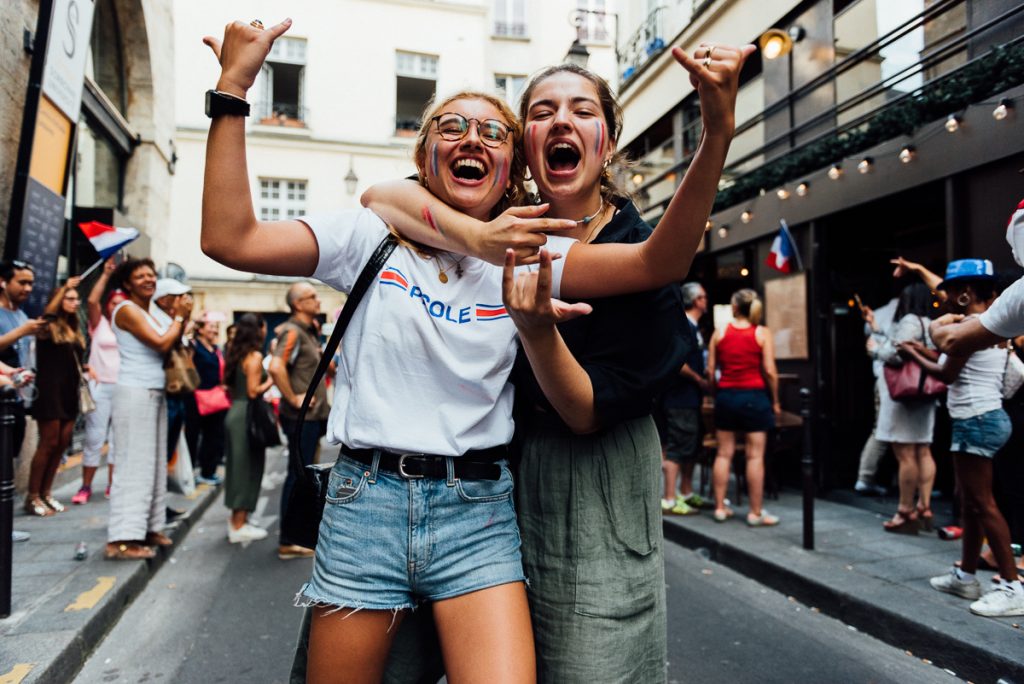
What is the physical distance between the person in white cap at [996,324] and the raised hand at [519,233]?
1956 millimetres

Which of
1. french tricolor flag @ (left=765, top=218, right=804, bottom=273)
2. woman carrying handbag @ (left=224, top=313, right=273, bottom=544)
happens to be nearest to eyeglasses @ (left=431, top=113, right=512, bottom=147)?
woman carrying handbag @ (left=224, top=313, right=273, bottom=544)

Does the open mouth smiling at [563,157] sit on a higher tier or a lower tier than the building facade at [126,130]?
lower

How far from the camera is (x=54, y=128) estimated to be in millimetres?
6527

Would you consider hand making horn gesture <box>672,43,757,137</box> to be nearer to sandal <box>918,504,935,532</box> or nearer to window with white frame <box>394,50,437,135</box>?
sandal <box>918,504,935,532</box>

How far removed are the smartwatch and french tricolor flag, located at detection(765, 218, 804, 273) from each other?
291 inches

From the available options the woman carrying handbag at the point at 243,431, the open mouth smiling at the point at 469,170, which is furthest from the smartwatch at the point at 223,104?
the woman carrying handbag at the point at 243,431

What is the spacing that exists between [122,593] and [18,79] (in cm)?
497

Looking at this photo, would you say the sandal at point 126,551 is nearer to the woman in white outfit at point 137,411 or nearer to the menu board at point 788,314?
the woman in white outfit at point 137,411

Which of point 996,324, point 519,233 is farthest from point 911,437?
point 519,233

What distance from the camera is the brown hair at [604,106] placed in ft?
5.96

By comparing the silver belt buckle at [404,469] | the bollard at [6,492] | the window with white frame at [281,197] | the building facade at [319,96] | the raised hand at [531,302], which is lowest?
the bollard at [6,492]

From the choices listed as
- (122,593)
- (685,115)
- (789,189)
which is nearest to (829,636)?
(122,593)

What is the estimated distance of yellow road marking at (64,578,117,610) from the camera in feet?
12.3

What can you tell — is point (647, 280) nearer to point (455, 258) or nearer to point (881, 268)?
point (455, 258)
